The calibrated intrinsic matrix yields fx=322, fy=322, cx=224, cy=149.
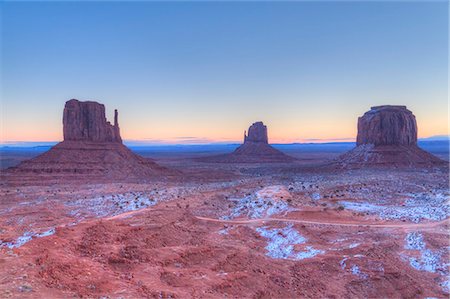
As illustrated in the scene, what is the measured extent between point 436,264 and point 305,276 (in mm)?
5601

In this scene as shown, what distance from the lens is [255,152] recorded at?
115062 mm

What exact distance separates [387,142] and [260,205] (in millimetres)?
54656

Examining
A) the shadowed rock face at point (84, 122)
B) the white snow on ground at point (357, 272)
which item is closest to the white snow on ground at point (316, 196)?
the white snow on ground at point (357, 272)

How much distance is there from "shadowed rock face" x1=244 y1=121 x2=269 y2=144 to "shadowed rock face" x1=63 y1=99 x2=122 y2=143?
242ft

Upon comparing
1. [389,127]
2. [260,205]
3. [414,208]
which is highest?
[389,127]

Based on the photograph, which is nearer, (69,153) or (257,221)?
(257,221)

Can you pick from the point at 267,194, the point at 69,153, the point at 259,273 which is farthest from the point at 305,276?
the point at 69,153

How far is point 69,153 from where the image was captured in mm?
52844

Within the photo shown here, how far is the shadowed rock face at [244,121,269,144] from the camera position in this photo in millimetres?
124188

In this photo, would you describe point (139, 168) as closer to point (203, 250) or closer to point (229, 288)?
point (203, 250)

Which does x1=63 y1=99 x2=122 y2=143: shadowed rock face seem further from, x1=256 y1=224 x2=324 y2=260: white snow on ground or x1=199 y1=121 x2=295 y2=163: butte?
x1=199 y1=121 x2=295 y2=163: butte

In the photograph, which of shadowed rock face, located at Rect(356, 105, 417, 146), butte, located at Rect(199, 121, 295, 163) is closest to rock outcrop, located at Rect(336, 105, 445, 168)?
shadowed rock face, located at Rect(356, 105, 417, 146)

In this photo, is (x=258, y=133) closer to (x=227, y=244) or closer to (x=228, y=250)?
(x=227, y=244)

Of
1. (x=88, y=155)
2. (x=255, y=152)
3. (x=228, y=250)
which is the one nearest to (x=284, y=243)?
(x=228, y=250)
